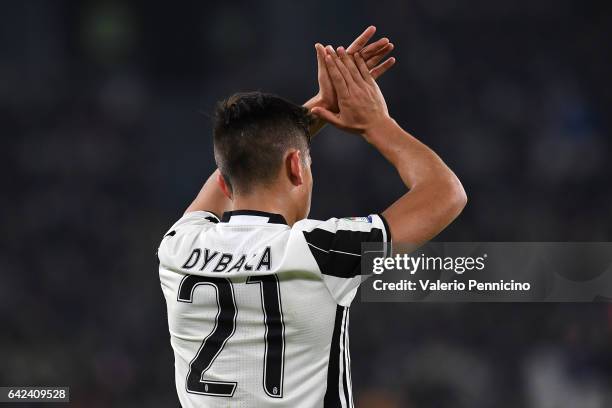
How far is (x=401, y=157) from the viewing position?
1.71m

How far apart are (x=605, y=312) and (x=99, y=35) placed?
7.69m

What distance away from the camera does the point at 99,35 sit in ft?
35.6

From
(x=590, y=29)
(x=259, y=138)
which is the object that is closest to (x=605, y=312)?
(x=590, y=29)

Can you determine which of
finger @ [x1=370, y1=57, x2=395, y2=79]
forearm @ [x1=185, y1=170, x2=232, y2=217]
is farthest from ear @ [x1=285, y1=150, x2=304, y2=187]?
finger @ [x1=370, y1=57, x2=395, y2=79]

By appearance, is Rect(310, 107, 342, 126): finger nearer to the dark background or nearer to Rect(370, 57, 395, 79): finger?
Rect(370, 57, 395, 79): finger

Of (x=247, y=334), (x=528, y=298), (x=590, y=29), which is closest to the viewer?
(x=247, y=334)

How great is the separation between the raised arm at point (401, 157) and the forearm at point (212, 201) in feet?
1.14

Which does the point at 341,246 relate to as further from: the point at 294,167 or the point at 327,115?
the point at 327,115

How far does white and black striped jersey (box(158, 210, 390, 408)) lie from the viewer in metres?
1.57

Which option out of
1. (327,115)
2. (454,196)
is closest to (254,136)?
(327,115)

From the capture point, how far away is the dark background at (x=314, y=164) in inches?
290

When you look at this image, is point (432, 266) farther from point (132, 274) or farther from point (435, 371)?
point (132, 274)

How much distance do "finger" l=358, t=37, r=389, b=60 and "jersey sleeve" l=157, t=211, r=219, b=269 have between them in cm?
61

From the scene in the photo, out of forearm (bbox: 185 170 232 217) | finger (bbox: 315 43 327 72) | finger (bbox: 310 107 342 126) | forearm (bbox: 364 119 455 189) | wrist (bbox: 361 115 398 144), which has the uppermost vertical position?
finger (bbox: 315 43 327 72)
